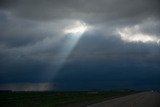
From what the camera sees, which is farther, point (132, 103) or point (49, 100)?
point (49, 100)

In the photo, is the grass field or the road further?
the grass field

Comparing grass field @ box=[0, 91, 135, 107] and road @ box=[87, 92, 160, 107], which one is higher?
grass field @ box=[0, 91, 135, 107]

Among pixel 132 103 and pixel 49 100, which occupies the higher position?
pixel 49 100

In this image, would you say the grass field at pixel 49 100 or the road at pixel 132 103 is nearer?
the road at pixel 132 103

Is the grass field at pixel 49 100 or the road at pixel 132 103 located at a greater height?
the grass field at pixel 49 100
